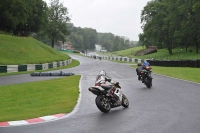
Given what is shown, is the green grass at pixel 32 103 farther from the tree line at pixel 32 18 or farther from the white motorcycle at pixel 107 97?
the tree line at pixel 32 18

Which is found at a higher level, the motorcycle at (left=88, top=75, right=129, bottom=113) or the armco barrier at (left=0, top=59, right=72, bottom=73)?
the armco barrier at (left=0, top=59, right=72, bottom=73)

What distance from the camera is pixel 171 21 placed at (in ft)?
237

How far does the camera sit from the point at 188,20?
225ft

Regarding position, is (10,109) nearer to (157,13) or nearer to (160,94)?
(160,94)

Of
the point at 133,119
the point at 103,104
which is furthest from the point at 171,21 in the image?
the point at 133,119

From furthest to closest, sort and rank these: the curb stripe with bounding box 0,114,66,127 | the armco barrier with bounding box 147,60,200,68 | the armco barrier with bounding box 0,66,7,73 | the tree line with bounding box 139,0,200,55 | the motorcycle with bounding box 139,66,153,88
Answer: the tree line with bounding box 139,0,200,55, the armco barrier with bounding box 147,60,200,68, the armco barrier with bounding box 0,66,7,73, the motorcycle with bounding box 139,66,153,88, the curb stripe with bounding box 0,114,66,127

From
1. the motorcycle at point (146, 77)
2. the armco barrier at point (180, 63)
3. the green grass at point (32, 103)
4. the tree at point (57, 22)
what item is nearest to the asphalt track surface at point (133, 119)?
the green grass at point (32, 103)

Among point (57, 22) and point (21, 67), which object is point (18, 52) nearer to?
point (21, 67)

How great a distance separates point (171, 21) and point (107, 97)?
65.7 m

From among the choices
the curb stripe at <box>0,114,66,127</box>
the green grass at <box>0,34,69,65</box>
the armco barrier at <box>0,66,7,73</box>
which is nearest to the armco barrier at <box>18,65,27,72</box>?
the armco barrier at <box>0,66,7,73</box>

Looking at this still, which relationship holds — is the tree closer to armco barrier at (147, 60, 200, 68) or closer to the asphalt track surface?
armco barrier at (147, 60, 200, 68)

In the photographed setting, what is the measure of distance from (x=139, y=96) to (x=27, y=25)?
62556mm

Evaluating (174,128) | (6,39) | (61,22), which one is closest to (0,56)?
(6,39)

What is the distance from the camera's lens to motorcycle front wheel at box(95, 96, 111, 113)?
9872 mm
